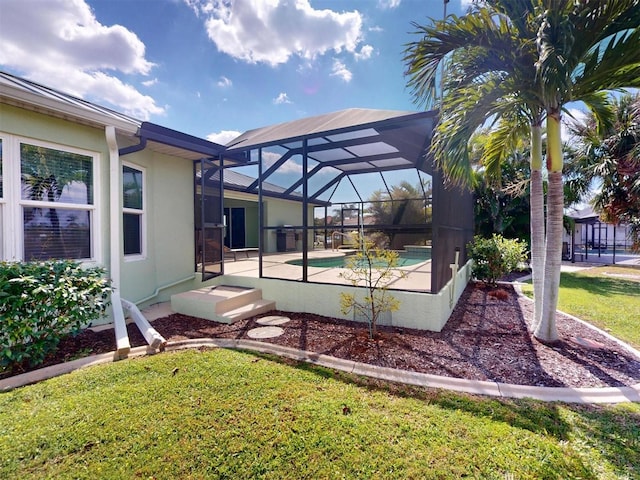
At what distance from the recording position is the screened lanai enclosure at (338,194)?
5.59 meters

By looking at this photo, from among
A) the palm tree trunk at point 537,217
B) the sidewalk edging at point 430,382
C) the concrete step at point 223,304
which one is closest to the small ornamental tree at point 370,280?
the sidewalk edging at point 430,382

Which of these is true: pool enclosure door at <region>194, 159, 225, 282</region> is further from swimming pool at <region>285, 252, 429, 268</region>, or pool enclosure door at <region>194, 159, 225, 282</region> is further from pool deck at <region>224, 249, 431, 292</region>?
swimming pool at <region>285, 252, 429, 268</region>

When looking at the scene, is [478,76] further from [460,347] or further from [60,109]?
[60,109]

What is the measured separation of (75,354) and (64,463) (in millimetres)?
2416

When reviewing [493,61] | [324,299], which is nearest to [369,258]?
[324,299]

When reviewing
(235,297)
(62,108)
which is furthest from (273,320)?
(62,108)

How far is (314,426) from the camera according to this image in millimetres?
2541

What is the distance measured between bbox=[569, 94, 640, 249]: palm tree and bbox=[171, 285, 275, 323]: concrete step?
1010cm

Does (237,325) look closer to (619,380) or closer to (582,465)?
(582,465)

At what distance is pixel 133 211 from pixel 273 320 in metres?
3.79

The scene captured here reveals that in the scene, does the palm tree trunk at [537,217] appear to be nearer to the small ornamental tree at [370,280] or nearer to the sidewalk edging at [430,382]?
the sidewalk edging at [430,382]

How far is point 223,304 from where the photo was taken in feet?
18.9

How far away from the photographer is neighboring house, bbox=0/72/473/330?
4395mm

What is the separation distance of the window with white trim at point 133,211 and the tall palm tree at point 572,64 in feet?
23.4
